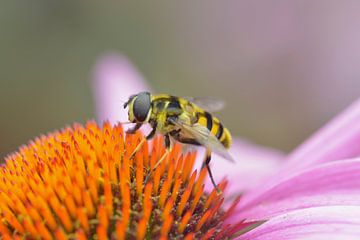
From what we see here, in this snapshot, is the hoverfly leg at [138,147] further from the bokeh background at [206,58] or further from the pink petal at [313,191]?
the bokeh background at [206,58]

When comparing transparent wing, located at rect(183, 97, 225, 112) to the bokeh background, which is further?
the bokeh background

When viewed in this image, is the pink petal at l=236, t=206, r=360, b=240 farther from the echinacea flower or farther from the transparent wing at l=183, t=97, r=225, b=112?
the transparent wing at l=183, t=97, r=225, b=112

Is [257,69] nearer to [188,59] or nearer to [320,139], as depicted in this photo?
[188,59]

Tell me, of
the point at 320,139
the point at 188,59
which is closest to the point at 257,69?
the point at 188,59

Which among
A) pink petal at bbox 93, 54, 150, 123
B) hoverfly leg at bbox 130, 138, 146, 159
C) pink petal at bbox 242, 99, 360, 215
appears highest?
pink petal at bbox 93, 54, 150, 123

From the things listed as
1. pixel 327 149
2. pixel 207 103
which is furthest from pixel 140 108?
pixel 327 149

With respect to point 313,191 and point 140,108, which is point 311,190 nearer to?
point 313,191

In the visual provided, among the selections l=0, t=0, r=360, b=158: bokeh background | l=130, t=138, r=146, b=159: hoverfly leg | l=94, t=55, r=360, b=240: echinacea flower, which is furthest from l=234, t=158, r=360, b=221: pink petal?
l=0, t=0, r=360, b=158: bokeh background
